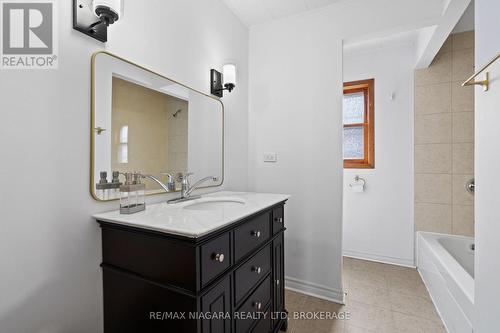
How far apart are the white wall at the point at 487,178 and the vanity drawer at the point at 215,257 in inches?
47.9

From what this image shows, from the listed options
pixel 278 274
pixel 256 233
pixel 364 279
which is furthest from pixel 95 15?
pixel 364 279

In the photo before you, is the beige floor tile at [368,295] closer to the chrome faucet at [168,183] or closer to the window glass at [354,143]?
the window glass at [354,143]

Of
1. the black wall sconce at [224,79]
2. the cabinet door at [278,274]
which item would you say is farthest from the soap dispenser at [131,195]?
the black wall sconce at [224,79]

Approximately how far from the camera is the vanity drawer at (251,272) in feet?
3.53

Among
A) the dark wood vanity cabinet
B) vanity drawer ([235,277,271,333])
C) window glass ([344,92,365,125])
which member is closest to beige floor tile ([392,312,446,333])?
vanity drawer ([235,277,271,333])

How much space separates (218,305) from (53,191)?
0.81 meters

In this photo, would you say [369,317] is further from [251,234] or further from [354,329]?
[251,234]

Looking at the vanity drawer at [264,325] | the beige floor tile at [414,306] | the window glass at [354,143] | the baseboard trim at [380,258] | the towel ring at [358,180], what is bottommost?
the beige floor tile at [414,306]

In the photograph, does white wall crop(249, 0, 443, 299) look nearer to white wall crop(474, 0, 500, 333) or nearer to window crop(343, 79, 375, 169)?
white wall crop(474, 0, 500, 333)

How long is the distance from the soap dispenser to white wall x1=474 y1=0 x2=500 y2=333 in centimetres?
165

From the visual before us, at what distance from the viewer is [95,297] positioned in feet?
3.46

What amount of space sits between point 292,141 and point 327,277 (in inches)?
49.4

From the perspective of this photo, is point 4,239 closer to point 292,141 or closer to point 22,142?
point 22,142

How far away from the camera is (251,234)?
1.19m
